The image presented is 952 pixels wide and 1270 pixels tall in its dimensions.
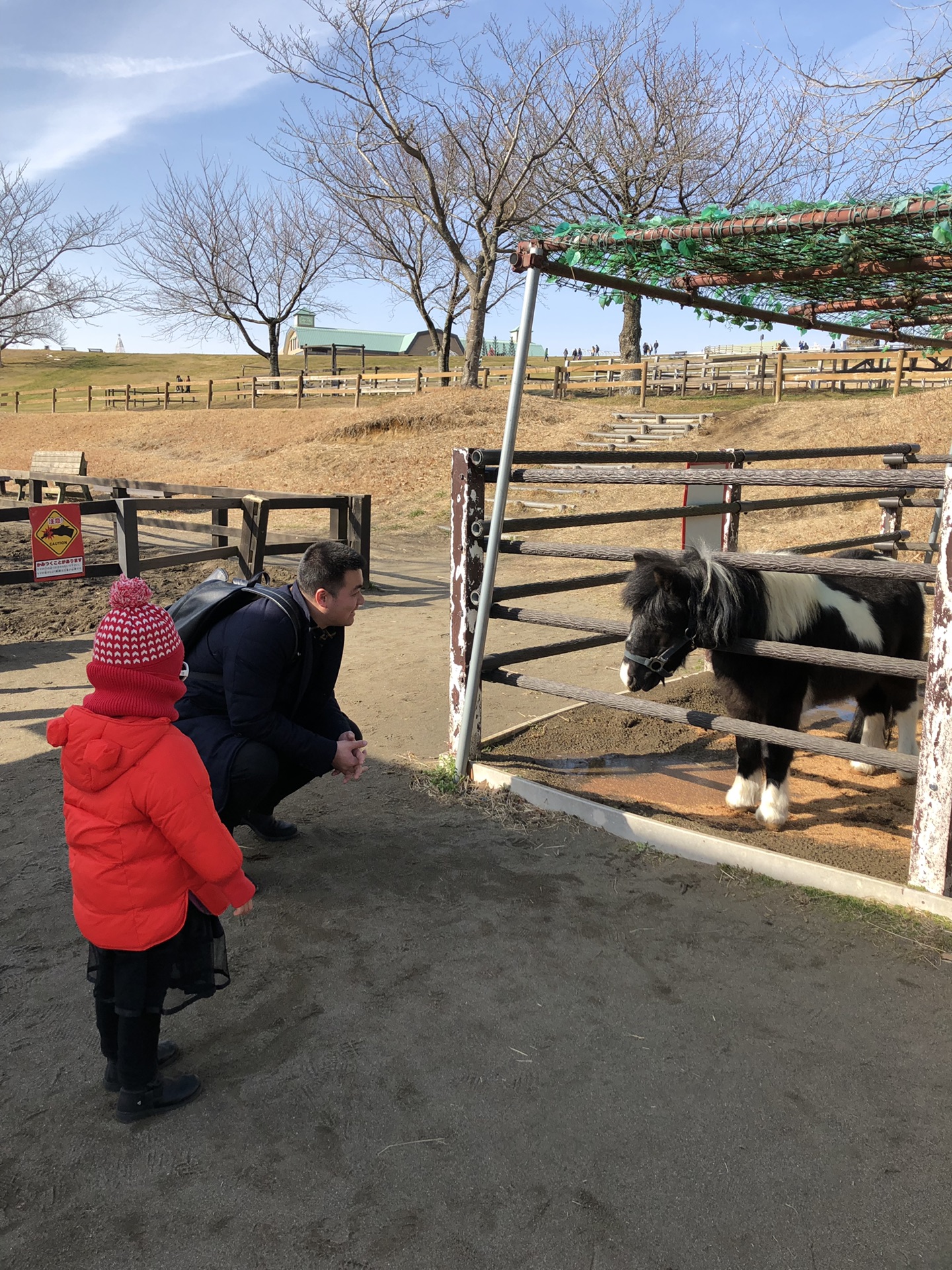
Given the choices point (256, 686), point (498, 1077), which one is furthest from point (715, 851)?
point (256, 686)

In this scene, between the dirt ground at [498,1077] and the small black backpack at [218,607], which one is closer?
the dirt ground at [498,1077]

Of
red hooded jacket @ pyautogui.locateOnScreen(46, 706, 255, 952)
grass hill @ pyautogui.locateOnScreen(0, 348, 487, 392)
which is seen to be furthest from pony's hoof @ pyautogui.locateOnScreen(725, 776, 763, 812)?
grass hill @ pyautogui.locateOnScreen(0, 348, 487, 392)

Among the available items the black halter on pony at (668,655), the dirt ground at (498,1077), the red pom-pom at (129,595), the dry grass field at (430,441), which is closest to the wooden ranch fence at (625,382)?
the dry grass field at (430,441)

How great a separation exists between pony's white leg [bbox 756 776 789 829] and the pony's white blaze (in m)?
0.70

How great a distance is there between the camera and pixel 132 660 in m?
2.16

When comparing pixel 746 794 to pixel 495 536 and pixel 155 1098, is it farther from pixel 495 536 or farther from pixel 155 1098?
pixel 155 1098

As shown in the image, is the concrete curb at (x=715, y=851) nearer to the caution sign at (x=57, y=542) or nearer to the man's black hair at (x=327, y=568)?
the man's black hair at (x=327, y=568)

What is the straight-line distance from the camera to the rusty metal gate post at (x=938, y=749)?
129 inches

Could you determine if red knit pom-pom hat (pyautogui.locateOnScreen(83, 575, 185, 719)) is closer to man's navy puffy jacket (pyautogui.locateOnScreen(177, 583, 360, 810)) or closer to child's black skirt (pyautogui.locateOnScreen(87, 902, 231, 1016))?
child's black skirt (pyautogui.locateOnScreen(87, 902, 231, 1016))

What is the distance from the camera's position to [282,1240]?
192 centimetres

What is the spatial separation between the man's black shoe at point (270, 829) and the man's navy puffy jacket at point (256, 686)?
1.64ft

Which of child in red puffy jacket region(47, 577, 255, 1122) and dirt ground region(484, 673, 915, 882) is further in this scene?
dirt ground region(484, 673, 915, 882)

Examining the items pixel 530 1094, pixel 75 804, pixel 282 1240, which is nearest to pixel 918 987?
pixel 530 1094

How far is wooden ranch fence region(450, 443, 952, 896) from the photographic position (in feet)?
10.9
